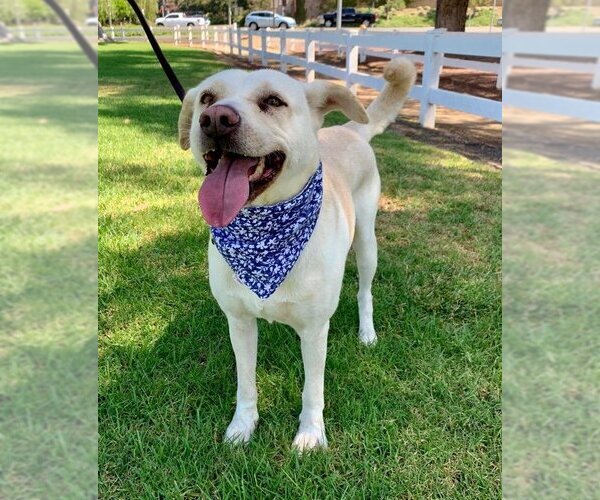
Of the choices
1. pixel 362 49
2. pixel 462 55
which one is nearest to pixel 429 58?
pixel 462 55

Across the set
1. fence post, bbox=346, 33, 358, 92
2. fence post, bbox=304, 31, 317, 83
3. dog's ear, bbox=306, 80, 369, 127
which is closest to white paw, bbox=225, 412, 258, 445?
dog's ear, bbox=306, 80, 369, 127

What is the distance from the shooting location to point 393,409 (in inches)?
103

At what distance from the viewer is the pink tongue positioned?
1.85m

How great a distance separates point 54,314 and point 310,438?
1614 millimetres

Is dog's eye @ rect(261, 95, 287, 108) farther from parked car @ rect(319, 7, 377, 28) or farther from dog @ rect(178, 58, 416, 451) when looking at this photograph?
parked car @ rect(319, 7, 377, 28)

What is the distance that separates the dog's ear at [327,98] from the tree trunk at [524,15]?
1.42 m

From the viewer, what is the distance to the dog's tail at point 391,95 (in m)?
2.99

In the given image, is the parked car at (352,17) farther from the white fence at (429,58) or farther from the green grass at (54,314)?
the green grass at (54,314)

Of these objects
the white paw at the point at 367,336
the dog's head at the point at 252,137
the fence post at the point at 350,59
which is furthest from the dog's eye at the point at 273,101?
the fence post at the point at 350,59

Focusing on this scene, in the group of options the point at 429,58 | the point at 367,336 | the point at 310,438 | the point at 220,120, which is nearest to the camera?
the point at 220,120

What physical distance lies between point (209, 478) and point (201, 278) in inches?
70.1

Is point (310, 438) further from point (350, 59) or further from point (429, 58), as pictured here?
point (350, 59)

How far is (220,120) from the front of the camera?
5.82ft

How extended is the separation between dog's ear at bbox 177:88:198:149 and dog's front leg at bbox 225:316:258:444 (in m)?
0.82
